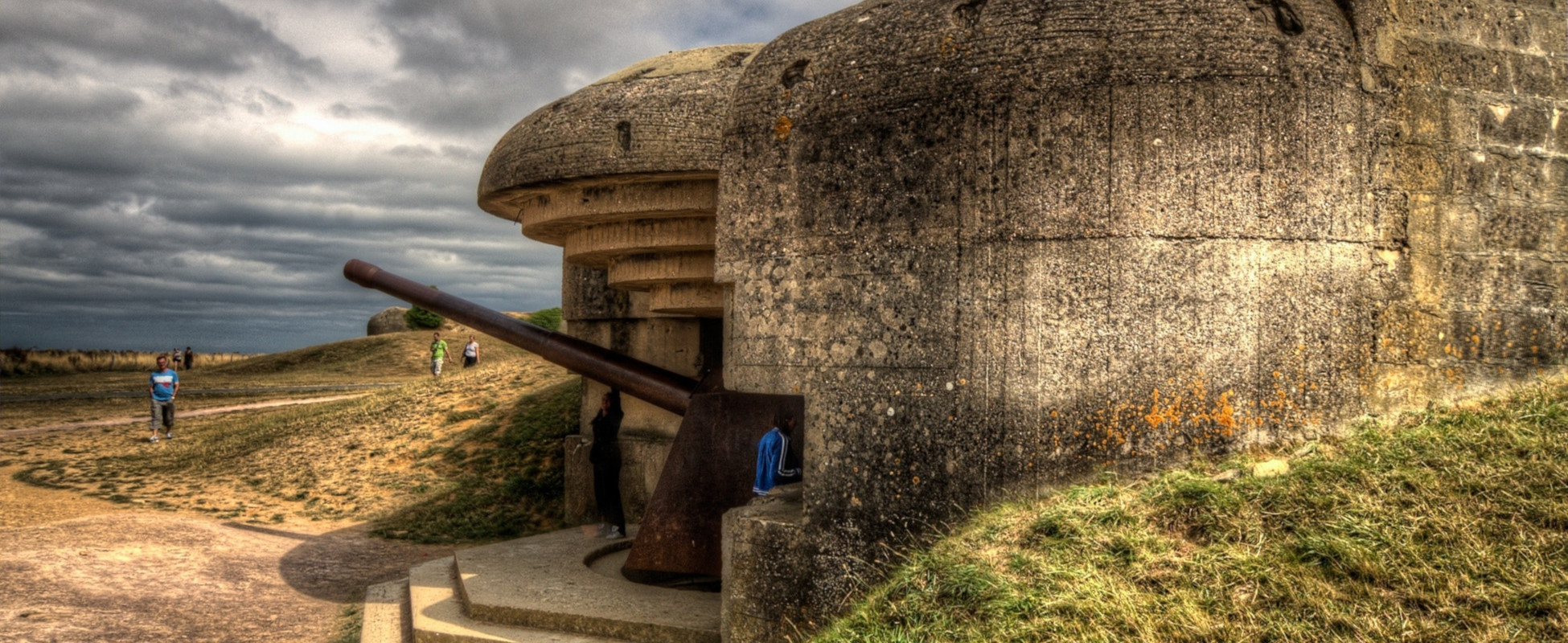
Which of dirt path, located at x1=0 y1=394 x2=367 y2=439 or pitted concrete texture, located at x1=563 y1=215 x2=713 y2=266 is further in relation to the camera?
dirt path, located at x1=0 y1=394 x2=367 y2=439

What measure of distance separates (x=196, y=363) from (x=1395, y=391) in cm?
3900

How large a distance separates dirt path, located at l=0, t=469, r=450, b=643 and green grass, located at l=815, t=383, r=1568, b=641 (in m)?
4.72

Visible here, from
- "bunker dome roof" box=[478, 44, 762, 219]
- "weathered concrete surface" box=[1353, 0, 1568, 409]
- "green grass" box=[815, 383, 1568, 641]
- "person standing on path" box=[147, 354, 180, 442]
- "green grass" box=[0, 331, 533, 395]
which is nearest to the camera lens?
"green grass" box=[815, 383, 1568, 641]

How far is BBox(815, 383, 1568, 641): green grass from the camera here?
3.37 m

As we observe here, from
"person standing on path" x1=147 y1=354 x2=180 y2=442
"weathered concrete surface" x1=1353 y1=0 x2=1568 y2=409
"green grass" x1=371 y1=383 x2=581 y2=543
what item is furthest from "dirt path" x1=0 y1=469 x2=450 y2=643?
"weathered concrete surface" x1=1353 y1=0 x2=1568 y2=409

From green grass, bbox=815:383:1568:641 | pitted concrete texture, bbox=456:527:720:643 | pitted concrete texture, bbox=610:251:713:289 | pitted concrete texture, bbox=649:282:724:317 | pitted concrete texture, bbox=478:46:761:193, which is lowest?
pitted concrete texture, bbox=456:527:720:643

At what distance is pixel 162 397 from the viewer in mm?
15586

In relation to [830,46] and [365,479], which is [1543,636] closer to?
[830,46]

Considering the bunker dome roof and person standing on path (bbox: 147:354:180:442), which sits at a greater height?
the bunker dome roof

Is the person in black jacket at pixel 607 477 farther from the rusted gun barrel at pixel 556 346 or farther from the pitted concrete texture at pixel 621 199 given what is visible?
the pitted concrete texture at pixel 621 199

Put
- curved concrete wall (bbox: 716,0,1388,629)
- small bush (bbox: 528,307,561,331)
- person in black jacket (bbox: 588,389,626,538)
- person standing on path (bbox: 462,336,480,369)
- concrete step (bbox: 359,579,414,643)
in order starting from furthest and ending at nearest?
small bush (bbox: 528,307,561,331) < person standing on path (bbox: 462,336,480,369) < person in black jacket (bbox: 588,389,626,538) < concrete step (bbox: 359,579,414,643) < curved concrete wall (bbox: 716,0,1388,629)

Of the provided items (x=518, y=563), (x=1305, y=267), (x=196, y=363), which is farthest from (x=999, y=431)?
(x=196, y=363)

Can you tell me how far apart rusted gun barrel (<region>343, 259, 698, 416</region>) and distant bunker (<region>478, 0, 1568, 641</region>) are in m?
2.52

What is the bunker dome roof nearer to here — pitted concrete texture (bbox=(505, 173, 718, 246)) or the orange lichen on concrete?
pitted concrete texture (bbox=(505, 173, 718, 246))
